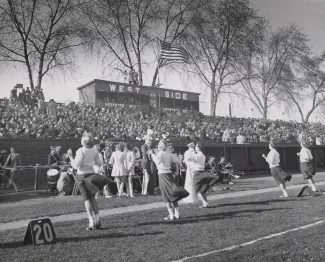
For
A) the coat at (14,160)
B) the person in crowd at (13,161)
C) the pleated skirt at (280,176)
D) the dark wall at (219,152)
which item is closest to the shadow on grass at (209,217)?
A: the pleated skirt at (280,176)

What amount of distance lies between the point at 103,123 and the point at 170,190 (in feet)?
42.7

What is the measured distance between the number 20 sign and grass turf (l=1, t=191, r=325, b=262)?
6.0 inches

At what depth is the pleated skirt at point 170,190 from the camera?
827 cm

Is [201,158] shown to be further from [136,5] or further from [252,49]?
[252,49]

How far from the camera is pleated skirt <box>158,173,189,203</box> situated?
827cm

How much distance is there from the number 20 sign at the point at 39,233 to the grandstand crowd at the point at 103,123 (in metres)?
11.5

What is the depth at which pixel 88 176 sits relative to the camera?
7.59 metres

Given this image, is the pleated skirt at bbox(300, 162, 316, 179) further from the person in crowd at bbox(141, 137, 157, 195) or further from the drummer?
the drummer

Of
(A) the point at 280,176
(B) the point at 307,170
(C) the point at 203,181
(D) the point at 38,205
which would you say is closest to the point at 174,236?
(C) the point at 203,181

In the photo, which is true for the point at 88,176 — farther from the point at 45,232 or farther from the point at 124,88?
the point at 124,88

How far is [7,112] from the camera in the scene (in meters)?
18.3

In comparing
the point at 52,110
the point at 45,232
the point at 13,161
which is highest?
the point at 52,110

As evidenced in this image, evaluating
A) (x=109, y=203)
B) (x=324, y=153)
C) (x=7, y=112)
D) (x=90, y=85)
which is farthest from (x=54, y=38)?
(x=324, y=153)

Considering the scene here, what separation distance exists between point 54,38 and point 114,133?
45.2ft
